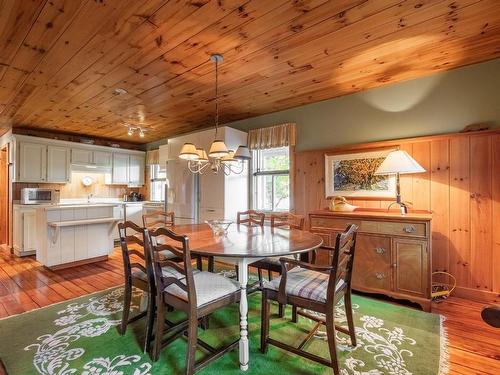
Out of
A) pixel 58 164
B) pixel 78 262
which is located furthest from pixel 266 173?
pixel 58 164

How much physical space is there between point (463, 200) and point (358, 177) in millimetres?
1108

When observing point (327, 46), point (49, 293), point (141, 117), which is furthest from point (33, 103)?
point (327, 46)

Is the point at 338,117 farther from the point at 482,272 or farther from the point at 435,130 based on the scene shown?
the point at 482,272

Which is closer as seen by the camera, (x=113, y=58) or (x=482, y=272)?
(x=113, y=58)

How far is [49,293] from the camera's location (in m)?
2.98

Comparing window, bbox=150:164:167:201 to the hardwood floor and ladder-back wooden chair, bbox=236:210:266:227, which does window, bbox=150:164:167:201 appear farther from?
ladder-back wooden chair, bbox=236:210:266:227

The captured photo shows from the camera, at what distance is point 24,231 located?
4.64 m

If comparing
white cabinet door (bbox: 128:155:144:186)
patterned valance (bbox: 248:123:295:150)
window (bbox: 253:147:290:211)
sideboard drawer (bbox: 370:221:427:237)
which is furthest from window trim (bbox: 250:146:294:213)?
white cabinet door (bbox: 128:155:144:186)

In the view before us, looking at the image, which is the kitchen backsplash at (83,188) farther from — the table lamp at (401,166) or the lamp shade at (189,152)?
the table lamp at (401,166)

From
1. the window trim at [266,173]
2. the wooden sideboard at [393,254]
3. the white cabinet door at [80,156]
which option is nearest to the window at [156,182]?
the white cabinet door at [80,156]

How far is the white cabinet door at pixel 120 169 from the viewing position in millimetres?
6191

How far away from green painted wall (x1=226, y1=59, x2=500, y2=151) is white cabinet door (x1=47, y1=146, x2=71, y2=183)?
464 cm

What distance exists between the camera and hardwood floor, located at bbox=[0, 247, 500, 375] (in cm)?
182

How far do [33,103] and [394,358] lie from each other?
16.8 feet
